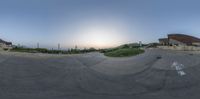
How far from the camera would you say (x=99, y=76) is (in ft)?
23.5

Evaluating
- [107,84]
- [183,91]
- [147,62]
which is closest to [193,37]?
[147,62]

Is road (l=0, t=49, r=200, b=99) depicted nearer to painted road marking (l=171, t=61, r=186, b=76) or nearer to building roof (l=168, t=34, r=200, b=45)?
painted road marking (l=171, t=61, r=186, b=76)

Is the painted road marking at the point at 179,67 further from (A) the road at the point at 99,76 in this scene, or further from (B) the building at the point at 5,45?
(B) the building at the point at 5,45

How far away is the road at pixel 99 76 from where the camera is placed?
20.9 feet

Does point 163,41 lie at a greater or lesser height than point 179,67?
greater

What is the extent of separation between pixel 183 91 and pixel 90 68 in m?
2.67

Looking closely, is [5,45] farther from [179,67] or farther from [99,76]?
[179,67]

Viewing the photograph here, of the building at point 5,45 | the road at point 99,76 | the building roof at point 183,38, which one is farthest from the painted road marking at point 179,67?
the building at point 5,45

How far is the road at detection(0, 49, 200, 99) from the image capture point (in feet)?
20.9

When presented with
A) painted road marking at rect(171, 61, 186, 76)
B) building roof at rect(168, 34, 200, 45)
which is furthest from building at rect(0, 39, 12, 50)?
building roof at rect(168, 34, 200, 45)

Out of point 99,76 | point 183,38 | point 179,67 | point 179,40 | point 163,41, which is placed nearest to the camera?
point 99,76

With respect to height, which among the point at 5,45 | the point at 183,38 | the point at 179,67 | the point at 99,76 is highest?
the point at 183,38

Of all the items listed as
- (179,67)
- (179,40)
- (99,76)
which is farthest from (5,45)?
(179,40)

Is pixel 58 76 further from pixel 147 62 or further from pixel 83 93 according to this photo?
pixel 147 62
